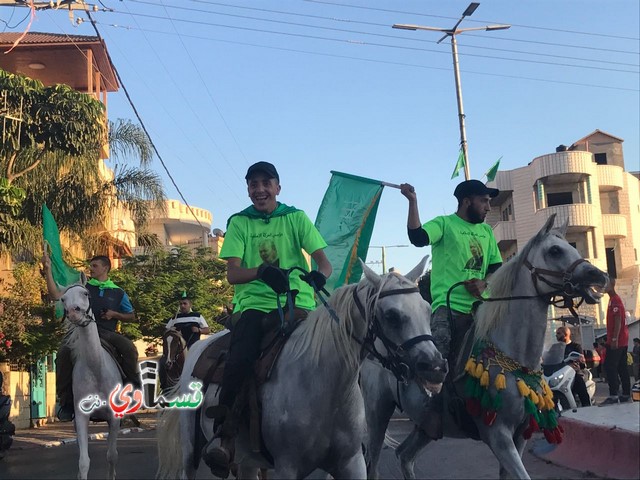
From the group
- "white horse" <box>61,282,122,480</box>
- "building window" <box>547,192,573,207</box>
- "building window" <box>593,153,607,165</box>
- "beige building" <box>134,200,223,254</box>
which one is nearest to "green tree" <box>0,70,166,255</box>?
"white horse" <box>61,282,122,480</box>

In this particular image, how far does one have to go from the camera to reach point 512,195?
49.1 metres

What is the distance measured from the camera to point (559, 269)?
6172mm

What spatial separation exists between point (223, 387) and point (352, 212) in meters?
3.69

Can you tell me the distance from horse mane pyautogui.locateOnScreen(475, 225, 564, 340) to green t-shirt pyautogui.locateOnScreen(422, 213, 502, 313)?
0.39 metres

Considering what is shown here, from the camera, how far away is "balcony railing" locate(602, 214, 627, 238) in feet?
153

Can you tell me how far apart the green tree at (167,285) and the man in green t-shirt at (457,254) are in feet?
59.4

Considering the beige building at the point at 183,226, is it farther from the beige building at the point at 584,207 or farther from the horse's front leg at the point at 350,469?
the horse's front leg at the point at 350,469

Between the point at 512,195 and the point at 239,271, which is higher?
the point at 512,195

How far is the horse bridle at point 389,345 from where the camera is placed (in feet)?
14.3

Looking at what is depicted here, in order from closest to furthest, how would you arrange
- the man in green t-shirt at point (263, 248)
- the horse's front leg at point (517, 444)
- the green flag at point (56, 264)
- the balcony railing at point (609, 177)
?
the man in green t-shirt at point (263, 248), the horse's front leg at point (517, 444), the green flag at point (56, 264), the balcony railing at point (609, 177)

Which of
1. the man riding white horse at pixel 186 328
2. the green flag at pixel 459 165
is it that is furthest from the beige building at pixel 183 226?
the man riding white horse at pixel 186 328

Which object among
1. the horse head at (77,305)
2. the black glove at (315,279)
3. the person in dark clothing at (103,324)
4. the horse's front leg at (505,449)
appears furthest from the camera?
the person in dark clothing at (103,324)

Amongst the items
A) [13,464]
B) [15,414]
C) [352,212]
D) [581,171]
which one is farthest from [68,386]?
[581,171]

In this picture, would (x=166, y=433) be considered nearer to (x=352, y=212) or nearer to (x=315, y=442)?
(x=315, y=442)
